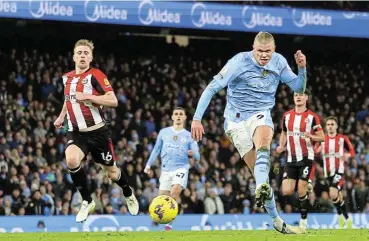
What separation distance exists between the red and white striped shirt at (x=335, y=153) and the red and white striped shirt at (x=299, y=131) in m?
2.12

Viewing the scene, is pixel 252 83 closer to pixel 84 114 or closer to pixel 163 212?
pixel 84 114

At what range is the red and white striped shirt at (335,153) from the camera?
19.6m

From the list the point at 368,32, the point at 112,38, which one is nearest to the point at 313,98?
the point at 368,32

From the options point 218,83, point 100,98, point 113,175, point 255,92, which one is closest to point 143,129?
point 113,175

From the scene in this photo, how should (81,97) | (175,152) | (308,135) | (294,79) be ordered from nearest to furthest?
(294,79)
(81,97)
(308,135)
(175,152)

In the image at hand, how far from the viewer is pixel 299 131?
691 inches

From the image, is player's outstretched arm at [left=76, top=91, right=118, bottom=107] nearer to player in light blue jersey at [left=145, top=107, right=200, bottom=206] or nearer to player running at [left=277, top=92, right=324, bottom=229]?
player in light blue jersey at [left=145, top=107, right=200, bottom=206]

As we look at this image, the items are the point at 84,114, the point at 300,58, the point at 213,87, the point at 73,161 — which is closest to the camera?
the point at 300,58

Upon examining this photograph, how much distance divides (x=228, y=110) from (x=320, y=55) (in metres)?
21.7

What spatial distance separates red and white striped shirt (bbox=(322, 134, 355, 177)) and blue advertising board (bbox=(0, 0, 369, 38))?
7.04m

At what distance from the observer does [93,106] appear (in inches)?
509

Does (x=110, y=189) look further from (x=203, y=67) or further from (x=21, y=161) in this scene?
(x=203, y=67)

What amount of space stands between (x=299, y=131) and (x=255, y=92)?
6317 mm

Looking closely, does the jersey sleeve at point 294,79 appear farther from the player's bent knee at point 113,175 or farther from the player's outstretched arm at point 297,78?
the player's bent knee at point 113,175
